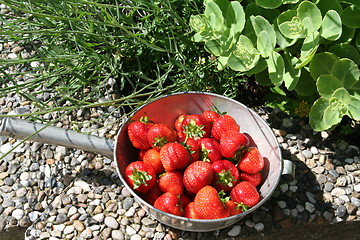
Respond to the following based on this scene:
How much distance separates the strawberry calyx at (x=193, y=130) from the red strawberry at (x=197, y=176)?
4.5 inches

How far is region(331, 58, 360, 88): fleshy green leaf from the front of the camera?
4.35 ft

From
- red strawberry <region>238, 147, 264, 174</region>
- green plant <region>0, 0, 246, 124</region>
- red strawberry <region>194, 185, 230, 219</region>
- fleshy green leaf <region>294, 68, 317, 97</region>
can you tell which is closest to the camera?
red strawberry <region>194, 185, 230, 219</region>

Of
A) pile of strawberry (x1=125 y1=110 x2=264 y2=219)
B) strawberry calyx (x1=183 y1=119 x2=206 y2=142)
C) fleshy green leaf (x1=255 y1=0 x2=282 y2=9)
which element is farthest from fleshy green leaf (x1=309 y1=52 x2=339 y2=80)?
strawberry calyx (x1=183 y1=119 x2=206 y2=142)

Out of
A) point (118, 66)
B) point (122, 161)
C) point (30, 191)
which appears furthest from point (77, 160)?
point (118, 66)

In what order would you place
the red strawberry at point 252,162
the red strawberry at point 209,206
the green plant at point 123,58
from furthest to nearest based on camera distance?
the green plant at point 123,58, the red strawberry at point 252,162, the red strawberry at point 209,206

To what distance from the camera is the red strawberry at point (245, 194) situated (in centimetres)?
122

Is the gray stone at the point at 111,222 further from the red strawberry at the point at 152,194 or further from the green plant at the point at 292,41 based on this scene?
the green plant at the point at 292,41

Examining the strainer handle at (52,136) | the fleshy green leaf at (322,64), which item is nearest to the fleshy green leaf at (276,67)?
the fleshy green leaf at (322,64)

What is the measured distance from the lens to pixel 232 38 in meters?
1.42

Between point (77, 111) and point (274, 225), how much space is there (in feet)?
2.91

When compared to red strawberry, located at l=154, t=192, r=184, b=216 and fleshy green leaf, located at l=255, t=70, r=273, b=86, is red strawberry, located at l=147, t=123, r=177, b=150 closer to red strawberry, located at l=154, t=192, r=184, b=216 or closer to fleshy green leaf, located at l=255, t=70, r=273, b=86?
red strawberry, located at l=154, t=192, r=184, b=216

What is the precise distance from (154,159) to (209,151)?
17 cm

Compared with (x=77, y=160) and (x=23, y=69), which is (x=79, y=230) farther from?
(x=23, y=69)

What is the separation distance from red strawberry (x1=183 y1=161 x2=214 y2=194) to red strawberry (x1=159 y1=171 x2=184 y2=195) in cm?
2
